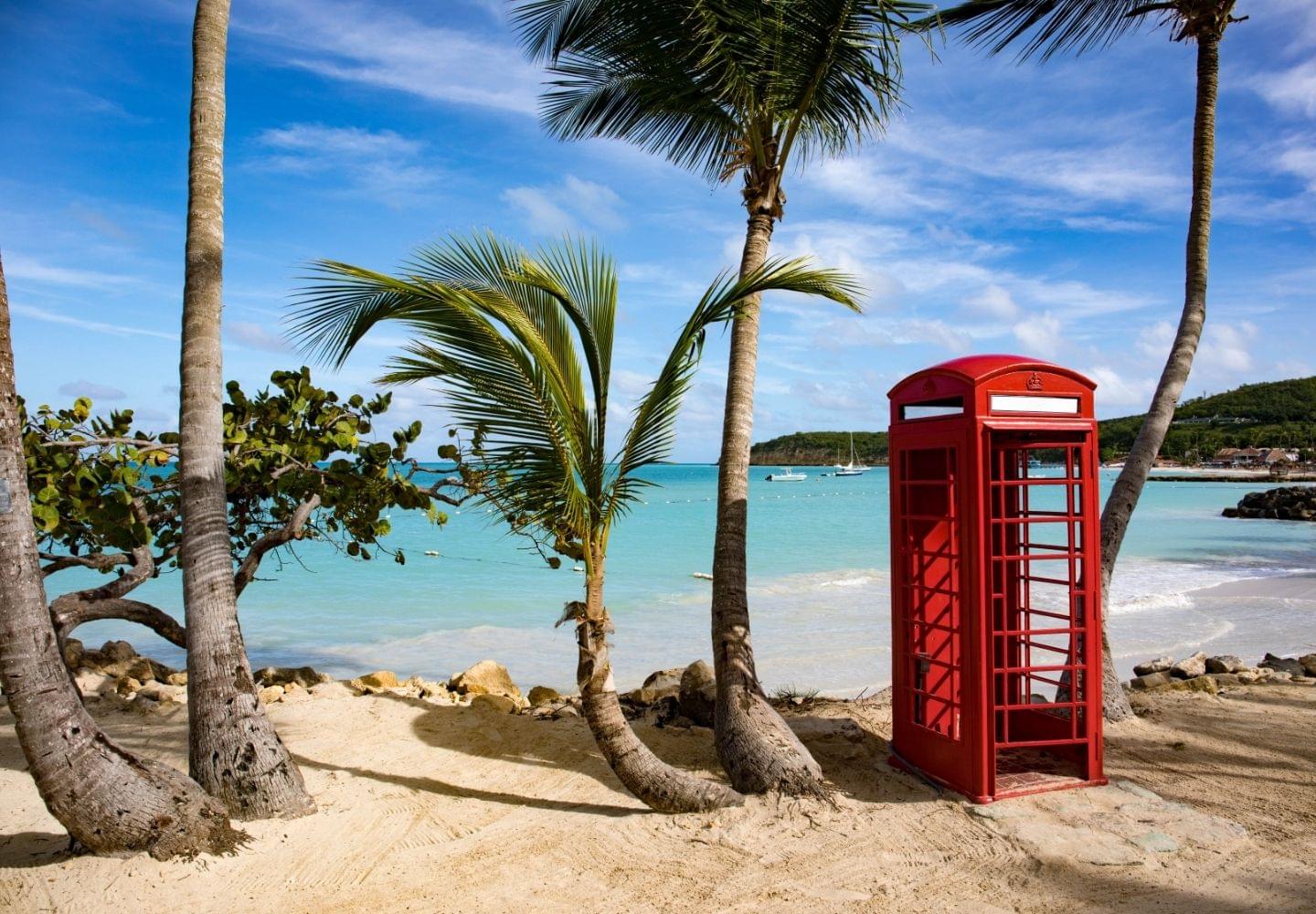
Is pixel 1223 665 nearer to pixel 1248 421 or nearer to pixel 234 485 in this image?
pixel 234 485

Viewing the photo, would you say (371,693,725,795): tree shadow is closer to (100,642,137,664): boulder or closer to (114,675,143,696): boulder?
(114,675,143,696): boulder

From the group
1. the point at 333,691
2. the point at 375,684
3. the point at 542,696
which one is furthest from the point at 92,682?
the point at 542,696

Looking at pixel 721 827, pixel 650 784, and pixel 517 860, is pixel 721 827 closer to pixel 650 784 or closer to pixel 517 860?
pixel 650 784

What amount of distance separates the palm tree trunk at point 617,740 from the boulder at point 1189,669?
6447 millimetres

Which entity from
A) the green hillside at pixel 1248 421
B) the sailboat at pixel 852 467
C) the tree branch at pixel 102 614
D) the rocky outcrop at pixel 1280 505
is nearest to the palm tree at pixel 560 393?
the tree branch at pixel 102 614

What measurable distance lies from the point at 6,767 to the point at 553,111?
6.61m

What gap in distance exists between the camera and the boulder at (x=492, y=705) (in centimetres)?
713

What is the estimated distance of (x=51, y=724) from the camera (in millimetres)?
3998

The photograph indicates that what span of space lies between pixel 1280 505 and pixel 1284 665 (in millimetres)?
38922

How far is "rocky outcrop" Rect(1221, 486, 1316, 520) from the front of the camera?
39644 mm

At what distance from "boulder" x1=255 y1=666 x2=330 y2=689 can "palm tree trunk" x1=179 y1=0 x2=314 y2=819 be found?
3.64 metres

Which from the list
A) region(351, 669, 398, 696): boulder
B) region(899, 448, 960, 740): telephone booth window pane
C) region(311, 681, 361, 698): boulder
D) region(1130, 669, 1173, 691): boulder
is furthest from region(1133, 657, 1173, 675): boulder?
region(311, 681, 361, 698): boulder

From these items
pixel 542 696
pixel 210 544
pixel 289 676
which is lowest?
pixel 542 696

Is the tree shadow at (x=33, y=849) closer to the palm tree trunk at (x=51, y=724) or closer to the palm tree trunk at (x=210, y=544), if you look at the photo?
the palm tree trunk at (x=51, y=724)
